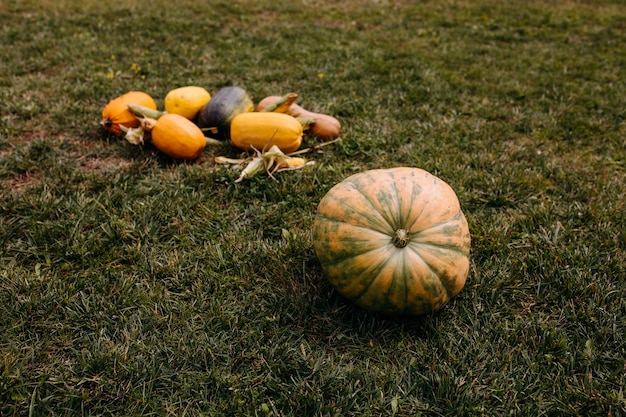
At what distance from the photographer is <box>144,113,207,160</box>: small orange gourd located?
3291mm

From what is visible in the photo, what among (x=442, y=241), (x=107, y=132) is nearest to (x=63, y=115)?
(x=107, y=132)

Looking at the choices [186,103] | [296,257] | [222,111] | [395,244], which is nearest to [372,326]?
[395,244]

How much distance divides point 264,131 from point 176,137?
655 millimetres

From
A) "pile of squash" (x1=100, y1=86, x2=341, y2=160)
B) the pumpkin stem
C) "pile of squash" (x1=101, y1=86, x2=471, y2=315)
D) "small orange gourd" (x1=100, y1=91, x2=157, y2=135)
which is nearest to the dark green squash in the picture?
"pile of squash" (x1=100, y1=86, x2=341, y2=160)

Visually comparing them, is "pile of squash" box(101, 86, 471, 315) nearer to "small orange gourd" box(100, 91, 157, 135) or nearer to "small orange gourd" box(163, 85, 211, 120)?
"small orange gourd" box(163, 85, 211, 120)

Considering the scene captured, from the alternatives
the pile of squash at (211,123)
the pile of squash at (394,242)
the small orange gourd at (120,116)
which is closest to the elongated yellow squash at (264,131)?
the pile of squash at (211,123)

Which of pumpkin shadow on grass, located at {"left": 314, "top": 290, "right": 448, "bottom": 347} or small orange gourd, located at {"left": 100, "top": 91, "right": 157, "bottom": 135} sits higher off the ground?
small orange gourd, located at {"left": 100, "top": 91, "right": 157, "bottom": 135}

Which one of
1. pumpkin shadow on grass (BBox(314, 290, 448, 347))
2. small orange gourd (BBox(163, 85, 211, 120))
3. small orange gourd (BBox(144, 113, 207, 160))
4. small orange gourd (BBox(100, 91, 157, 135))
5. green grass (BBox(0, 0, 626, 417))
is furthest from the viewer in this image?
small orange gourd (BBox(163, 85, 211, 120))

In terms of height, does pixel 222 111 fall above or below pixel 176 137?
above

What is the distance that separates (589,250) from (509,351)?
3.25 feet

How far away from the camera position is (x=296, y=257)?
258 centimetres

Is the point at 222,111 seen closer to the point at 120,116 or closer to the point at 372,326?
the point at 120,116

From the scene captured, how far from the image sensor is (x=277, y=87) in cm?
493

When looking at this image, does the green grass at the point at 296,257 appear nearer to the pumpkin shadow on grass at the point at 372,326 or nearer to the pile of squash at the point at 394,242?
the pumpkin shadow on grass at the point at 372,326
